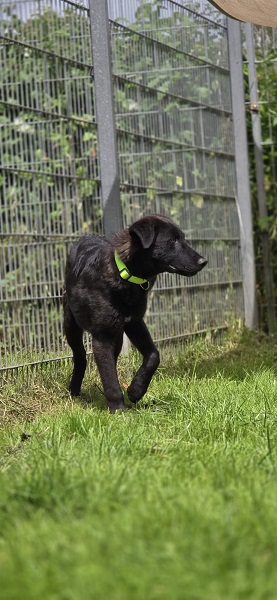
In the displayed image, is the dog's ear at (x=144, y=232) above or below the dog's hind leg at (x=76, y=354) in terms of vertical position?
above

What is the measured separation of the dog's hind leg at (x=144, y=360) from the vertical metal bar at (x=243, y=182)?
3784 millimetres

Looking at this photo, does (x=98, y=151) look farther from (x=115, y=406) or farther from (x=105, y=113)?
(x=115, y=406)

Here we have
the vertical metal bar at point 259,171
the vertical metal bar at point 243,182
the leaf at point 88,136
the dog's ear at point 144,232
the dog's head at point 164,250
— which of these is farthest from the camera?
the vertical metal bar at point 259,171

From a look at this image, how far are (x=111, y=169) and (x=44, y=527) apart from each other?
4.40 m

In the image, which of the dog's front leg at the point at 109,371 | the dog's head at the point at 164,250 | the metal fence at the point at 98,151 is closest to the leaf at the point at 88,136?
the metal fence at the point at 98,151

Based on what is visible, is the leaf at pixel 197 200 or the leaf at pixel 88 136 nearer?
the leaf at pixel 88 136

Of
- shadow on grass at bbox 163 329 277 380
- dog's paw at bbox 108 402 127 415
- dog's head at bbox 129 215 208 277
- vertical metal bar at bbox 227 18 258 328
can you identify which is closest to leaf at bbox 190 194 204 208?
vertical metal bar at bbox 227 18 258 328

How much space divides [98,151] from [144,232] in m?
1.71

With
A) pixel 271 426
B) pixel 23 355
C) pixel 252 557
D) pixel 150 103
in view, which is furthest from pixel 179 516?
pixel 150 103

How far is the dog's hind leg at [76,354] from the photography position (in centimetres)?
594

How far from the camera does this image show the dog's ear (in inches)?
204

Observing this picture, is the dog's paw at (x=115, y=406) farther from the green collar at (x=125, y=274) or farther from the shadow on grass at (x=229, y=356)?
the shadow on grass at (x=229, y=356)

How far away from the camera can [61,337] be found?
644cm

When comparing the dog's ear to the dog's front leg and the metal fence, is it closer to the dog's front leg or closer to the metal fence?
Answer: the dog's front leg
